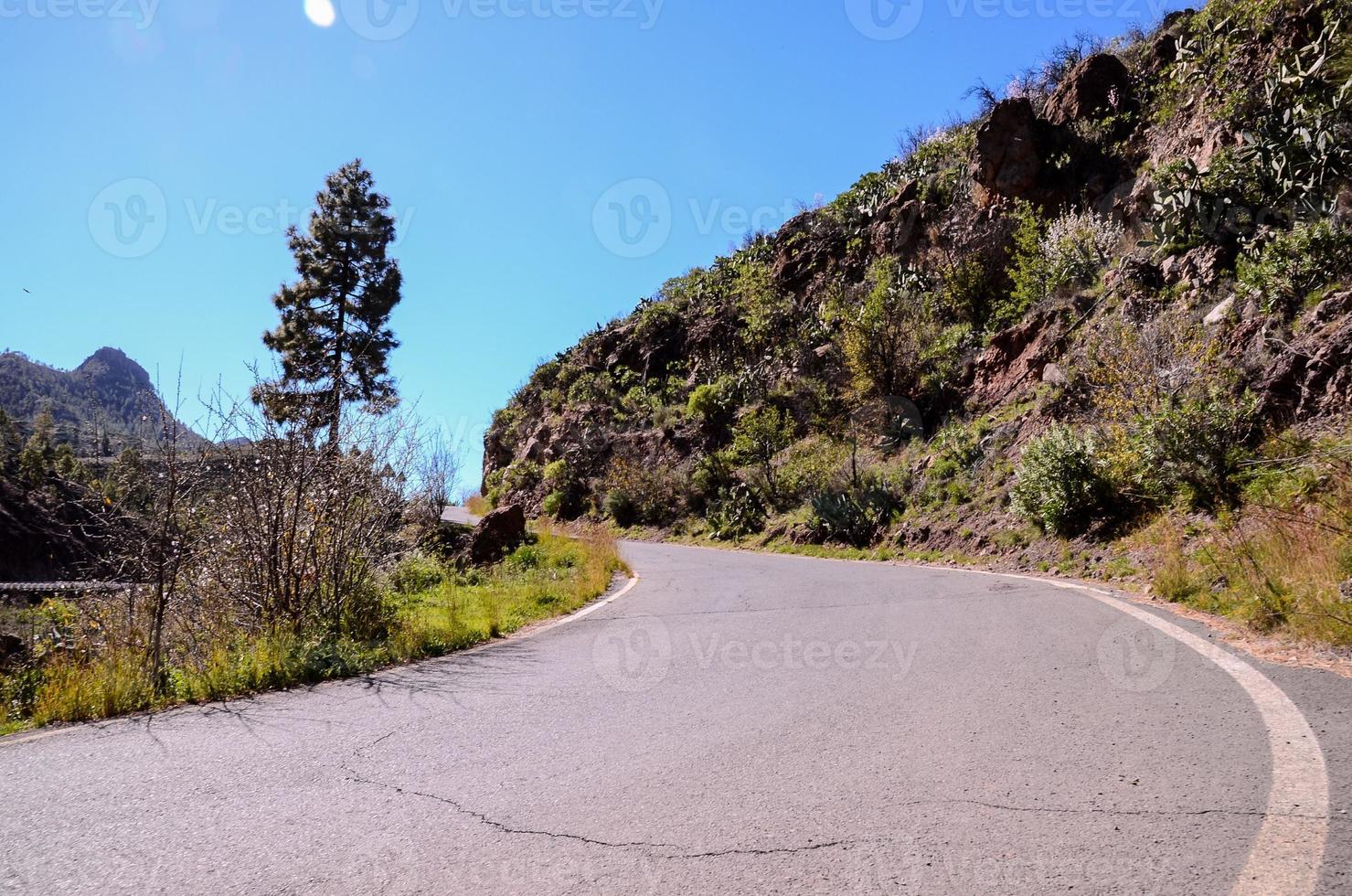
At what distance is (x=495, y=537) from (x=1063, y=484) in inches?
470

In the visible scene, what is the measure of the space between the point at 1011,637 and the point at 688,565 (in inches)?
394

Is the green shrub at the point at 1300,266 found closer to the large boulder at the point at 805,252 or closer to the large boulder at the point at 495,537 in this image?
the large boulder at the point at 495,537

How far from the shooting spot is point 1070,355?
17172 millimetres

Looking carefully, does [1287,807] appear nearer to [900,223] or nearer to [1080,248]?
[1080,248]

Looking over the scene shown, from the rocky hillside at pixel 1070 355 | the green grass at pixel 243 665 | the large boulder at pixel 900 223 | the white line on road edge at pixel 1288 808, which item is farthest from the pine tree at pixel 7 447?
the large boulder at pixel 900 223

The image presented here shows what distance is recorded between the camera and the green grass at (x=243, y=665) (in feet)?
16.4

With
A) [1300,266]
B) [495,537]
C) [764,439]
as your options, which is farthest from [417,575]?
[1300,266]

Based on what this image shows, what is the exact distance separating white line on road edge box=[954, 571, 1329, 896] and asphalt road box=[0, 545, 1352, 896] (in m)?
0.01

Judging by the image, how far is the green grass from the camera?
5.01 meters

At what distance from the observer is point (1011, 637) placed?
6.18 metres

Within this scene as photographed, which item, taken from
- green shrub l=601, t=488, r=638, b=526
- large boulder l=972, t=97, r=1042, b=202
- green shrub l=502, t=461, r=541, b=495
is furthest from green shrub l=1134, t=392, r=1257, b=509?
green shrub l=502, t=461, r=541, b=495

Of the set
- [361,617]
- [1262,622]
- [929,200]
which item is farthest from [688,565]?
[929,200]

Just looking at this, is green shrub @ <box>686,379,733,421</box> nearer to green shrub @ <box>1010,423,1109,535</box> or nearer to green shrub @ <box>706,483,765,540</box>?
green shrub @ <box>706,483,765,540</box>

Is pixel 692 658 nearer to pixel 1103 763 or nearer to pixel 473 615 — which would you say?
pixel 1103 763
